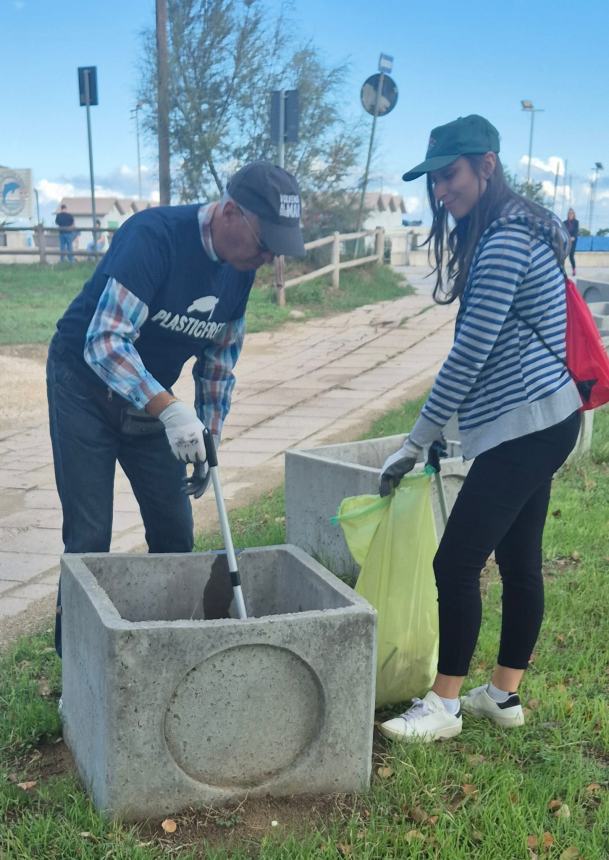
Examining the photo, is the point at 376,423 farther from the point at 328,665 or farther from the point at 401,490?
the point at 328,665

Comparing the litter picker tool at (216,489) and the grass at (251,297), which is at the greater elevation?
the litter picker tool at (216,489)

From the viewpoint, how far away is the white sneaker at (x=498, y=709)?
3.04m

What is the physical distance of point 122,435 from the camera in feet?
10.3

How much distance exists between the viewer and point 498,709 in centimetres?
304

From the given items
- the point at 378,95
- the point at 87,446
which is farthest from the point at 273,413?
the point at 378,95

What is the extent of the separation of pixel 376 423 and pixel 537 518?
5249 millimetres

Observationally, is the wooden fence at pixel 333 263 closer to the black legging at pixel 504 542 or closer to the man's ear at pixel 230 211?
the man's ear at pixel 230 211

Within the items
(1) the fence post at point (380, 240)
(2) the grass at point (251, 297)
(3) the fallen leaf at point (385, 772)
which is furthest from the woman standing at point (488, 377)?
(1) the fence post at point (380, 240)

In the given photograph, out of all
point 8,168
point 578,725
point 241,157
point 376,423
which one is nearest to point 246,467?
point 376,423

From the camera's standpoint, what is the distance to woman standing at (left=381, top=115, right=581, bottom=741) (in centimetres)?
267

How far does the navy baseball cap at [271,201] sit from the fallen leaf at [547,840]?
1.71m

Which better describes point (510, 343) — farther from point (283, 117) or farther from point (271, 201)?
point (283, 117)

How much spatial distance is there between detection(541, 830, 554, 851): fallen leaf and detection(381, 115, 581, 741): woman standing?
51 centimetres

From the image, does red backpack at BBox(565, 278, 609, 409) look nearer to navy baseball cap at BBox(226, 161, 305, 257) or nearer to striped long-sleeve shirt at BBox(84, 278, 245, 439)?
navy baseball cap at BBox(226, 161, 305, 257)
